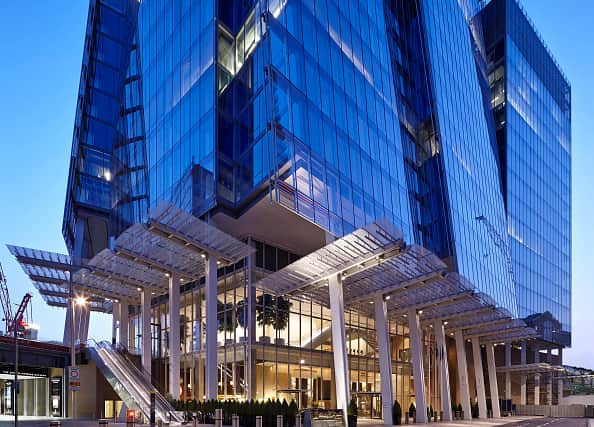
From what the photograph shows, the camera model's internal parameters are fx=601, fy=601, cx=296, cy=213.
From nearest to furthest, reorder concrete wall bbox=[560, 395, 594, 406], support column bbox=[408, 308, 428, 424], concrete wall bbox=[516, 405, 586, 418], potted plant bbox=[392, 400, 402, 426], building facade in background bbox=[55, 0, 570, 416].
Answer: building facade in background bbox=[55, 0, 570, 416]
potted plant bbox=[392, 400, 402, 426]
support column bbox=[408, 308, 428, 424]
concrete wall bbox=[516, 405, 586, 418]
concrete wall bbox=[560, 395, 594, 406]

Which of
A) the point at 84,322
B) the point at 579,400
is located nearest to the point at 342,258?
the point at 84,322

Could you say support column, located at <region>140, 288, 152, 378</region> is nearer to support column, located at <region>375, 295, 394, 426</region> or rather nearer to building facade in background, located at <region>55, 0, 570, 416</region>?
building facade in background, located at <region>55, 0, 570, 416</region>

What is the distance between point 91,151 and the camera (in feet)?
212

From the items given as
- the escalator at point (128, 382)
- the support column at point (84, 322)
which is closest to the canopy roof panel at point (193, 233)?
the escalator at point (128, 382)

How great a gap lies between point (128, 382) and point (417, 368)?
66.7 feet

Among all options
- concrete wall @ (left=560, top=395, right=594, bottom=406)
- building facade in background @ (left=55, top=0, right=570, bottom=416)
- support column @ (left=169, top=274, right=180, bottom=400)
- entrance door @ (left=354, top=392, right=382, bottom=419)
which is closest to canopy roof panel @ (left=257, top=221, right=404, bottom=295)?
building facade in background @ (left=55, top=0, right=570, bottom=416)

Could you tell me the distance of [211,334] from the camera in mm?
34781

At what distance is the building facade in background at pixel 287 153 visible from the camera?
119 feet

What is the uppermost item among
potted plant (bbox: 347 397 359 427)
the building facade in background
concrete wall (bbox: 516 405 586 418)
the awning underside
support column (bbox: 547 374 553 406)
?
the building facade in background

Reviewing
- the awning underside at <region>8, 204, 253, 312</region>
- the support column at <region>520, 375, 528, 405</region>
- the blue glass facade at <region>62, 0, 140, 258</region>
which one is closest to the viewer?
the awning underside at <region>8, 204, 253, 312</region>

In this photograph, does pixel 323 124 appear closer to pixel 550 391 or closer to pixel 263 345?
pixel 263 345

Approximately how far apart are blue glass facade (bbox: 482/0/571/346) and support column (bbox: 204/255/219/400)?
54.8m

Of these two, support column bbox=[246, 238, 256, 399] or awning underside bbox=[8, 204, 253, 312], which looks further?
support column bbox=[246, 238, 256, 399]

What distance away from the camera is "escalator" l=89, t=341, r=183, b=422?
32.7m
